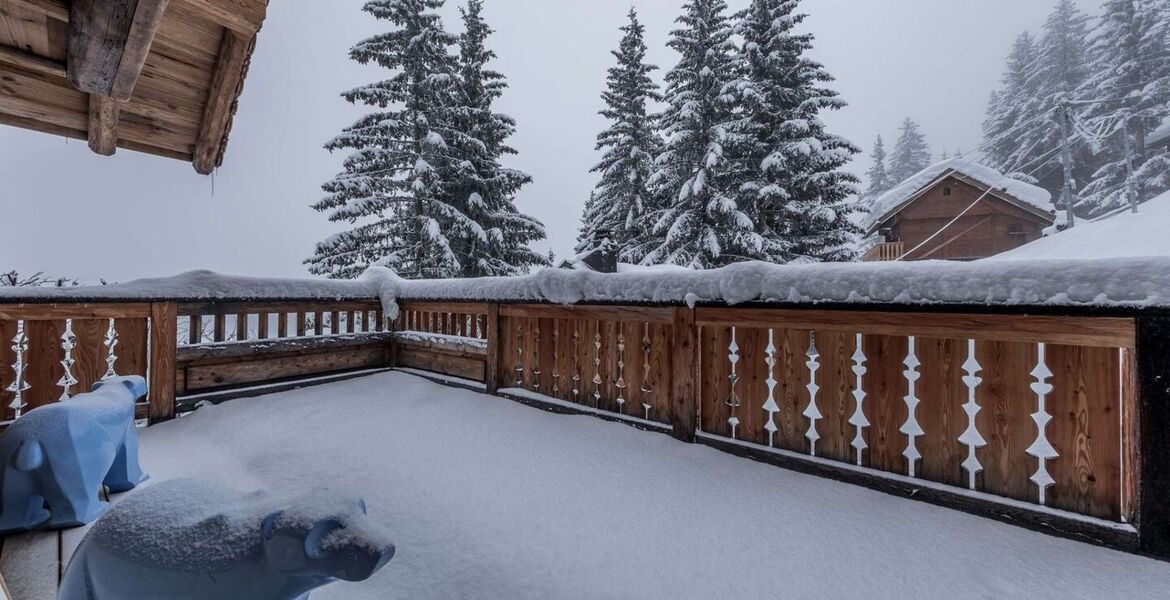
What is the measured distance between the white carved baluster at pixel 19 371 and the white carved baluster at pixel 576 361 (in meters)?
4.30

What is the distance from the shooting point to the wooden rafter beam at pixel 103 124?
9.08 ft

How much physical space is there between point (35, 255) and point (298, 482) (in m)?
26.1

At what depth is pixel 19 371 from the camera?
366 centimetres

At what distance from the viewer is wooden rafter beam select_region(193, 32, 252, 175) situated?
8.51 feet

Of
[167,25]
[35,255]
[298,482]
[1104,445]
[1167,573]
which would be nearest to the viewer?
[1167,573]

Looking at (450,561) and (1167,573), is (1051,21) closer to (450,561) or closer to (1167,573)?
(1167,573)

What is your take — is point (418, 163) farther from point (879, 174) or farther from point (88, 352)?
point (879, 174)

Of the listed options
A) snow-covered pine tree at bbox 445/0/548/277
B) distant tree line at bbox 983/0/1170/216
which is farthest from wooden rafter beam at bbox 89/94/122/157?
distant tree line at bbox 983/0/1170/216

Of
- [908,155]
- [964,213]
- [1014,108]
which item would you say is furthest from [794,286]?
[908,155]

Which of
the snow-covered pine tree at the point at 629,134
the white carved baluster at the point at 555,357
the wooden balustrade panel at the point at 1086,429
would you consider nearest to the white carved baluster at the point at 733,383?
the wooden balustrade panel at the point at 1086,429

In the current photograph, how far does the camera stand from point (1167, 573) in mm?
1854

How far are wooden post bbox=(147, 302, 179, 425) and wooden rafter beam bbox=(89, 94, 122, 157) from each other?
1.53 metres

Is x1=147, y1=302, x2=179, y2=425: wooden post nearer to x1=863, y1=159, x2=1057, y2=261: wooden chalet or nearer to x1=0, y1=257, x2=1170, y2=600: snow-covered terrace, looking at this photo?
x1=0, y1=257, x2=1170, y2=600: snow-covered terrace

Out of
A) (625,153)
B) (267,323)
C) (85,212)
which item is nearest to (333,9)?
(85,212)
